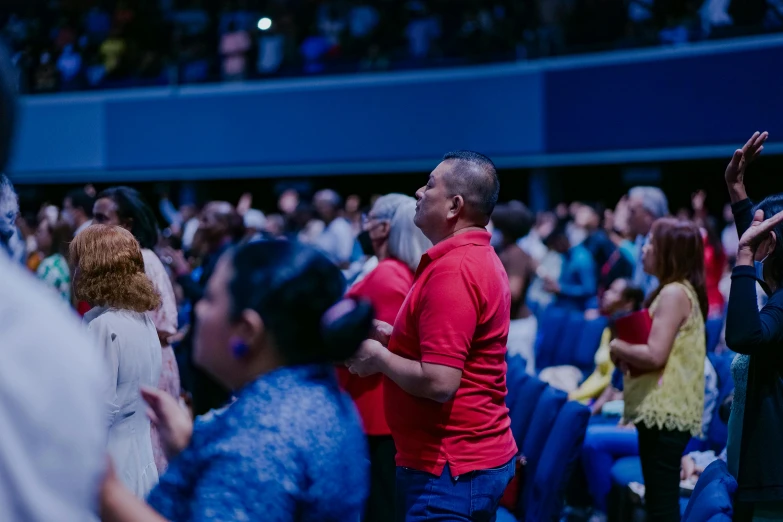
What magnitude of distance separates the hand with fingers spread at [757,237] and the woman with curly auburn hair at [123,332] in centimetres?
160

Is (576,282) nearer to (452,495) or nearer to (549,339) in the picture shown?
(549,339)

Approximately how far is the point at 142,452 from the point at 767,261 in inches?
68.7

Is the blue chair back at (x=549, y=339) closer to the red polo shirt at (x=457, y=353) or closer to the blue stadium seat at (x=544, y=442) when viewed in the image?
the blue stadium seat at (x=544, y=442)

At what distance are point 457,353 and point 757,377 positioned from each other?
2.47 ft

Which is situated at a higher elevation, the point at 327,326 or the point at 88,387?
the point at 88,387

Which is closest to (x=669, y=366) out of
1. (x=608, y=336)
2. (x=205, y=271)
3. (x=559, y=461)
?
(x=559, y=461)

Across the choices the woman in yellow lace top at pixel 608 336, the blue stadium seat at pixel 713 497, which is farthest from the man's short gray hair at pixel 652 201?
the blue stadium seat at pixel 713 497

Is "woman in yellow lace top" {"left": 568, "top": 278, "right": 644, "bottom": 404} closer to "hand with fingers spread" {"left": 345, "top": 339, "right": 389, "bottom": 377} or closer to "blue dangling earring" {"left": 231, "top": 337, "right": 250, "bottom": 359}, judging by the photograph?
"hand with fingers spread" {"left": 345, "top": 339, "right": 389, "bottom": 377}

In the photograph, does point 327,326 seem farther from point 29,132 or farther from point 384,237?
point 29,132

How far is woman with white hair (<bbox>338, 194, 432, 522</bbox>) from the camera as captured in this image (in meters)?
3.44

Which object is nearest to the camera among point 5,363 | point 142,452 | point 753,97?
point 5,363

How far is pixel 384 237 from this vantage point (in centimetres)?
379

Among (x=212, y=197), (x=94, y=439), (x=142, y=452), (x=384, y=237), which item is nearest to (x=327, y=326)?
(x=94, y=439)

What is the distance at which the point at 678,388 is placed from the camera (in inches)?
140
